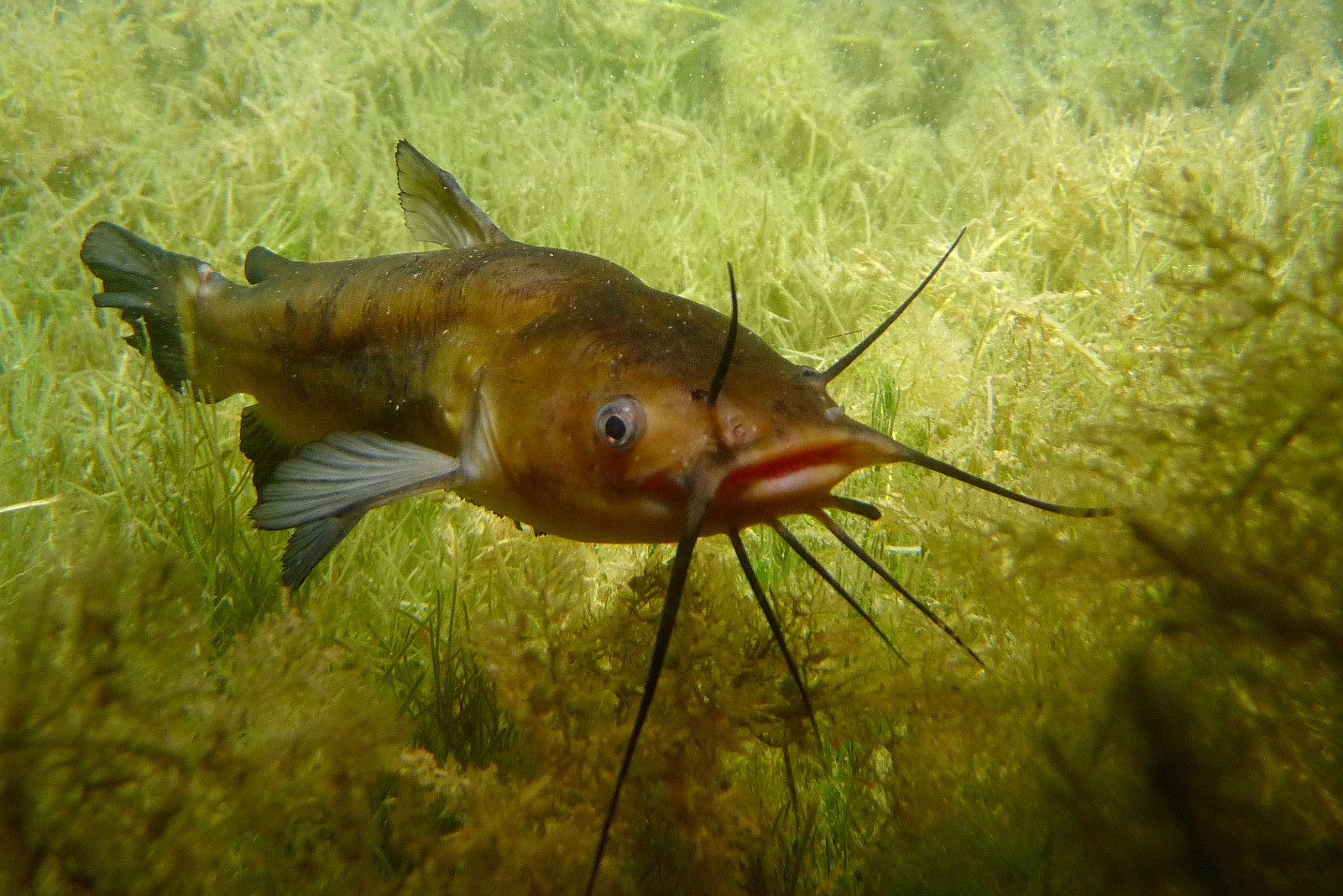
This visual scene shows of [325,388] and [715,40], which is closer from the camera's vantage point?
→ [325,388]

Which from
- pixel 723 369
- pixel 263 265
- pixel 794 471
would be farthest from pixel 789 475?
pixel 263 265

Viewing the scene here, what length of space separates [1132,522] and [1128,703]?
363mm

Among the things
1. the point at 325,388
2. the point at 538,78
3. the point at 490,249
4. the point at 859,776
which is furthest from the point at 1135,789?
the point at 538,78

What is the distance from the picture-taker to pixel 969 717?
185 centimetres

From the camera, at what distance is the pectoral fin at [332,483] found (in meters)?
→ 1.85

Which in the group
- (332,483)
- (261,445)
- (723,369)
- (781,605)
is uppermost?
(723,369)

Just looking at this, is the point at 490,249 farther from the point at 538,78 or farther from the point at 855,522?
the point at 538,78

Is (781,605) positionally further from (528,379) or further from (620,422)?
(528,379)

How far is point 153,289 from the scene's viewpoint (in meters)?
3.03

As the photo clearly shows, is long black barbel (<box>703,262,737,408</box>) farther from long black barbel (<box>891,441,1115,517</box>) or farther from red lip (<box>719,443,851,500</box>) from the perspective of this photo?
long black barbel (<box>891,441,1115,517</box>)

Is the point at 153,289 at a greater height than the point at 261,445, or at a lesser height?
greater

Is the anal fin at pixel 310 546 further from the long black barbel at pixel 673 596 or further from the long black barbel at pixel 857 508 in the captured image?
the long black barbel at pixel 857 508

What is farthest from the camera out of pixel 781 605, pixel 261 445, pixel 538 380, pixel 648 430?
pixel 261 445

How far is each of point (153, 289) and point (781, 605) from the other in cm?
280
